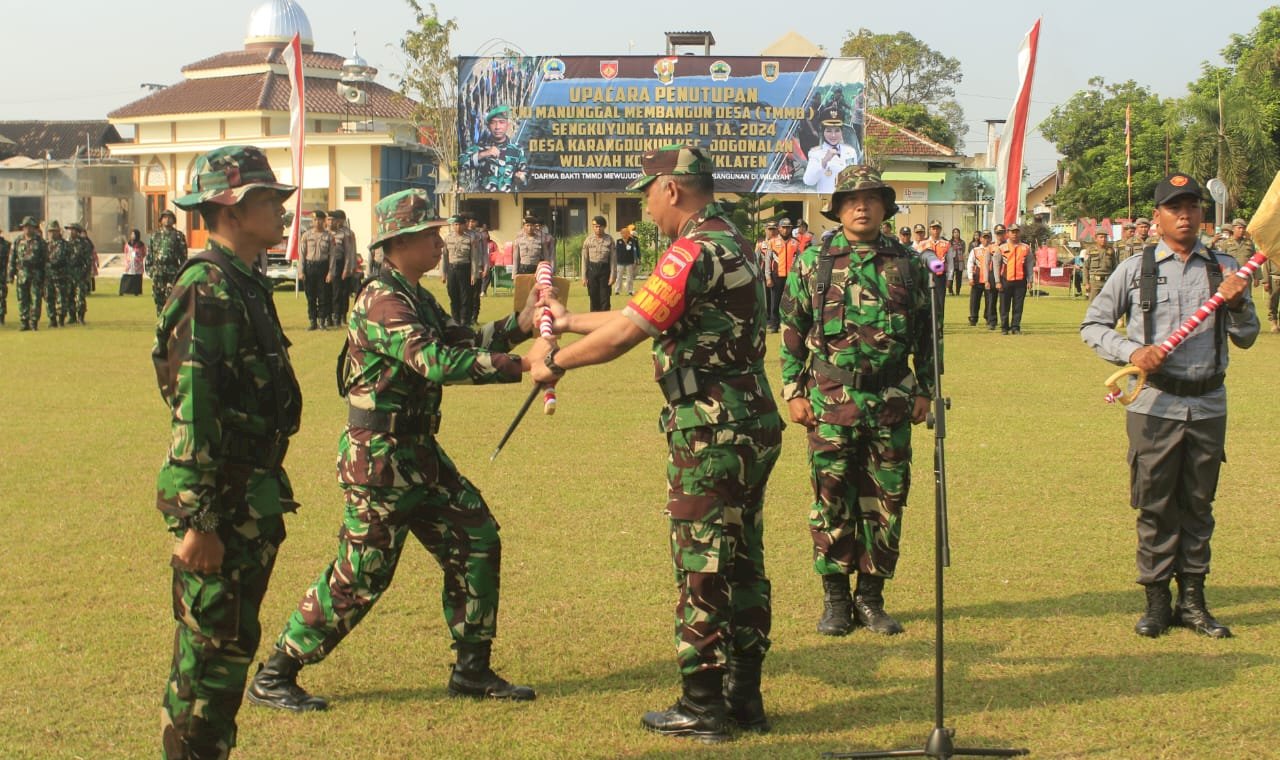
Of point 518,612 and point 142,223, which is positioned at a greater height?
point 142,223

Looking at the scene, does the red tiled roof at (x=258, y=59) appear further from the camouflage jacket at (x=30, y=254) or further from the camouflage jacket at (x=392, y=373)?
the camouflage jacket at (x=392, y=373)

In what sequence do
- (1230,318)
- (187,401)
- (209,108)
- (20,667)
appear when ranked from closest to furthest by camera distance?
(187,401) < (20,667) < (1230,318) < (209,108)

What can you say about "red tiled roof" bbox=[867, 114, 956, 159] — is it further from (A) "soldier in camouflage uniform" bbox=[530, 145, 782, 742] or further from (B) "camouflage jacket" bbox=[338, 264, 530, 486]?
(B) "camouflage jacket" bbox=[338, 264, 530, 486]

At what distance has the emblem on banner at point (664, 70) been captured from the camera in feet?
132

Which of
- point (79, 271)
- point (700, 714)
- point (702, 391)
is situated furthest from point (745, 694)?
point (79, 271)

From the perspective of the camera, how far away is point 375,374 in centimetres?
500

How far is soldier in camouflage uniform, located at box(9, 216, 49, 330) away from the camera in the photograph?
23469mm

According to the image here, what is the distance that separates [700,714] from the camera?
491 centimetres

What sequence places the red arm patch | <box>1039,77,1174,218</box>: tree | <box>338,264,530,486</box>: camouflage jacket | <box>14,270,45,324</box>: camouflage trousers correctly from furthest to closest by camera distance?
Answer: <box>1039,77,1174,218</box>: tree < <box>14,270,45,324</box>: camouflage trousers < <box>338,264,530,486</box>: camouflage jacket < the red arm patch

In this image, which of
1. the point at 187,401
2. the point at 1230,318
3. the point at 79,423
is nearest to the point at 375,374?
the point at 187,401

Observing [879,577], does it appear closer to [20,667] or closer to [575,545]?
[575,545]

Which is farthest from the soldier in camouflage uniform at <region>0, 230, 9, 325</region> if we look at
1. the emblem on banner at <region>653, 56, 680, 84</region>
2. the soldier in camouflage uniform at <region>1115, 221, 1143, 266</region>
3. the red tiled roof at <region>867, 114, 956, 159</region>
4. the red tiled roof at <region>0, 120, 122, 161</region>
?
the red tiled roof at <region>0, 120, 122, 161</region>

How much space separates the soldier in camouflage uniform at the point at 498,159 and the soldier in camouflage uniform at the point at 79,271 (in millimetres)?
16241

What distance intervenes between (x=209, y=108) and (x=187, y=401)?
62.0m
